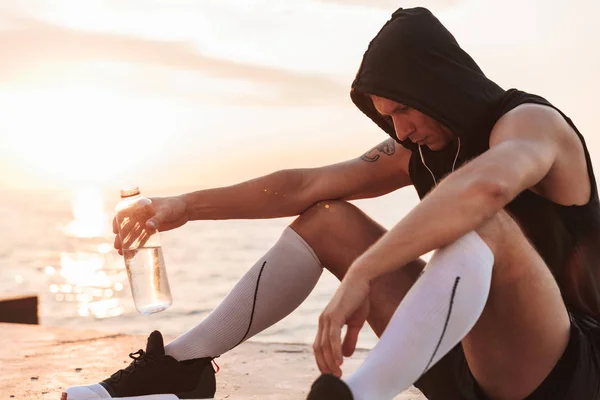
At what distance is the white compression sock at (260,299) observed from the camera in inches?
90.0

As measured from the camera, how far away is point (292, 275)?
229 centimetres

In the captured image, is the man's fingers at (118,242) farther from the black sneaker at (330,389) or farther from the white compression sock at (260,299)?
the black sneaker at (330,389)

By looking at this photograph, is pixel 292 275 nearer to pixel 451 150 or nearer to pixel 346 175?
pixel 346 175

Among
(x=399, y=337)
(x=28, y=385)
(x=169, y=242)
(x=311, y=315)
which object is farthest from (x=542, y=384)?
(x=169, y=242)

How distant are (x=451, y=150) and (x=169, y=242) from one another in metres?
21.7

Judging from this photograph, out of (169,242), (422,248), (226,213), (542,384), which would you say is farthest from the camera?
(169,242)

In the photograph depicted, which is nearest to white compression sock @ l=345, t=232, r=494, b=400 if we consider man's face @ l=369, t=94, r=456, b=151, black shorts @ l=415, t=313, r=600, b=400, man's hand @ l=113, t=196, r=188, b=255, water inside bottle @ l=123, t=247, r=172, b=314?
black shorts @ l=415, t=313, r=600, b=400

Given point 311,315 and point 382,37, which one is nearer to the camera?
point 382,37

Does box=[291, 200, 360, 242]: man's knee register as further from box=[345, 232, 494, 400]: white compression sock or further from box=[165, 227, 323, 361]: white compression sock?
box=[345, 232, 494, 400]: white compression sock

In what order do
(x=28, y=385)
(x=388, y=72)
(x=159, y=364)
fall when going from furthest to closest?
(x=28, y=385), (x=159, y=364), (x=388, y=72)

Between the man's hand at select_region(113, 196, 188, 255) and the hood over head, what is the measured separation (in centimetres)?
67

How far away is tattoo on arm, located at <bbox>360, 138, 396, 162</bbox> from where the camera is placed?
2516mm

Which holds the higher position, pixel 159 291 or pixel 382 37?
pixel 382 37

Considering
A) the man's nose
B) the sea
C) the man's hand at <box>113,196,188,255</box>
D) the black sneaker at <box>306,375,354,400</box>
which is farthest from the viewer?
the sea
